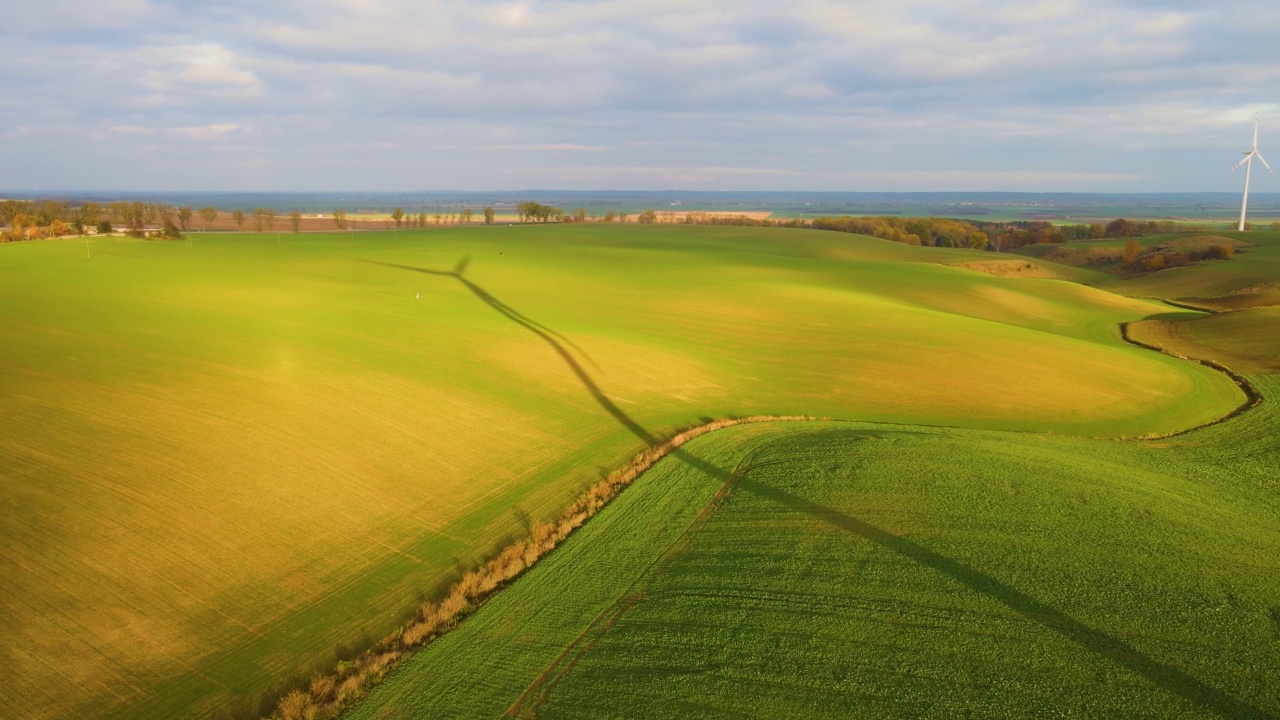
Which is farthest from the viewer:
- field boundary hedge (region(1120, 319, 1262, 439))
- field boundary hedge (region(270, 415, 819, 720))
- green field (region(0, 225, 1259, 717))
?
field boundary hedge (region(1120, 319, 1262, 439))

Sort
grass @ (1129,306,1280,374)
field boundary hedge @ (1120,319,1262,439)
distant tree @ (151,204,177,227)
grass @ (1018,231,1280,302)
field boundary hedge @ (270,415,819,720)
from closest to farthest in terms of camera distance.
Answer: field boundary hedge @ (270,415,819,720) < field boundary hedge @ (1120,319,1262,439) < grass @ (1129,306,1280,374) < grass @ (1018,231,1280,302) < distant tree @ (151,204,177,227)

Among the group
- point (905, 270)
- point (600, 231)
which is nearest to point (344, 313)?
point (905, 270)

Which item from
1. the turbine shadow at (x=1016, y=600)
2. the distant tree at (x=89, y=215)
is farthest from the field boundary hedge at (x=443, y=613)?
the distant tree at (x=89, y=215)

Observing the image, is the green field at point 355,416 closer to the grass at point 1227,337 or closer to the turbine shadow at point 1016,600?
the turbine shadow at point 1016,600

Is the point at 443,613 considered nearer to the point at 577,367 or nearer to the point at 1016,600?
the point at 1016,600

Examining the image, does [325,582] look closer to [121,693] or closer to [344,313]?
[121,693]

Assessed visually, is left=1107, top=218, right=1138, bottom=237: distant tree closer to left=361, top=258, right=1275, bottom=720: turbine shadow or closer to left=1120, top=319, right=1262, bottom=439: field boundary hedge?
left=1120, top=319, right=1262, bottom=439: field boundary hedge

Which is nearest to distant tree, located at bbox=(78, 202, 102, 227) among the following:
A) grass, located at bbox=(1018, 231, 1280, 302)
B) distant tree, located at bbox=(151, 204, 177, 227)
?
distant tree, located at bbox=(151, 204, 177, 227)
